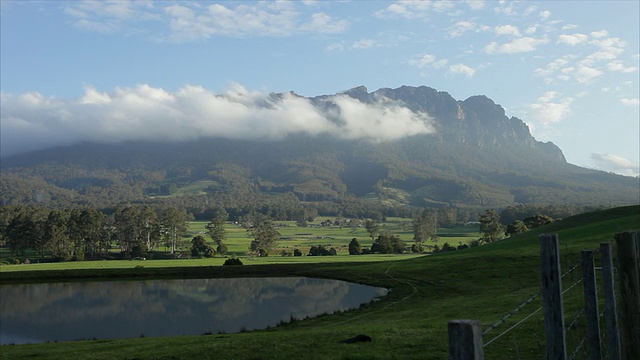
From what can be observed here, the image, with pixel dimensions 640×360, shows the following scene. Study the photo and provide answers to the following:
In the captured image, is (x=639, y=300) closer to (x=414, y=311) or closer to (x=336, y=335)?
(x=336, y=335)

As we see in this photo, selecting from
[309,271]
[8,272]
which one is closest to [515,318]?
[309,271]

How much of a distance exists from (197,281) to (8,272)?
36.4 meters

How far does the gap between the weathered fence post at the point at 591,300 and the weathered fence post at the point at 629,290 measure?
36.2 inches

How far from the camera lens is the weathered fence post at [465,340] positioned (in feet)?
16.5

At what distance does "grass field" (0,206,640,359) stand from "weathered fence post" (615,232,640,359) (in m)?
2.22

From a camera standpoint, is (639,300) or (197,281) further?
(197,281)

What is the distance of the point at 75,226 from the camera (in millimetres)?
149500

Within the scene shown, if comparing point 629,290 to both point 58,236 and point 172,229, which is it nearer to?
point 58,236

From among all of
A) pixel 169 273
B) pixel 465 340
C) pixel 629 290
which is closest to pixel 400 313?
pixel 629 290

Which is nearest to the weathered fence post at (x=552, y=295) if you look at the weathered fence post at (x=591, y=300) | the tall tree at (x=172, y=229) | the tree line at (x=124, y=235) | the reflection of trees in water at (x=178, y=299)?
the weathered fence post at (x=591, y=300)

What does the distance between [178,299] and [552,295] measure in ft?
212

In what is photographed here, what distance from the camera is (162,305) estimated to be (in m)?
62.1

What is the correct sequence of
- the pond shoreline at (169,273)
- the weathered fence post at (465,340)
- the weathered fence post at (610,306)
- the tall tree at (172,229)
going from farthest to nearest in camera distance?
the tall tree at (172,229) < the pond shoreline at (169,273) < the weathered fence post at (610,306) < the weathered fence post at (465,340)

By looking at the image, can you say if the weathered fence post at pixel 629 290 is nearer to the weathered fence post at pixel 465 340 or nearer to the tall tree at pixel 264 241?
the weathered fence post at pixel 465 340
